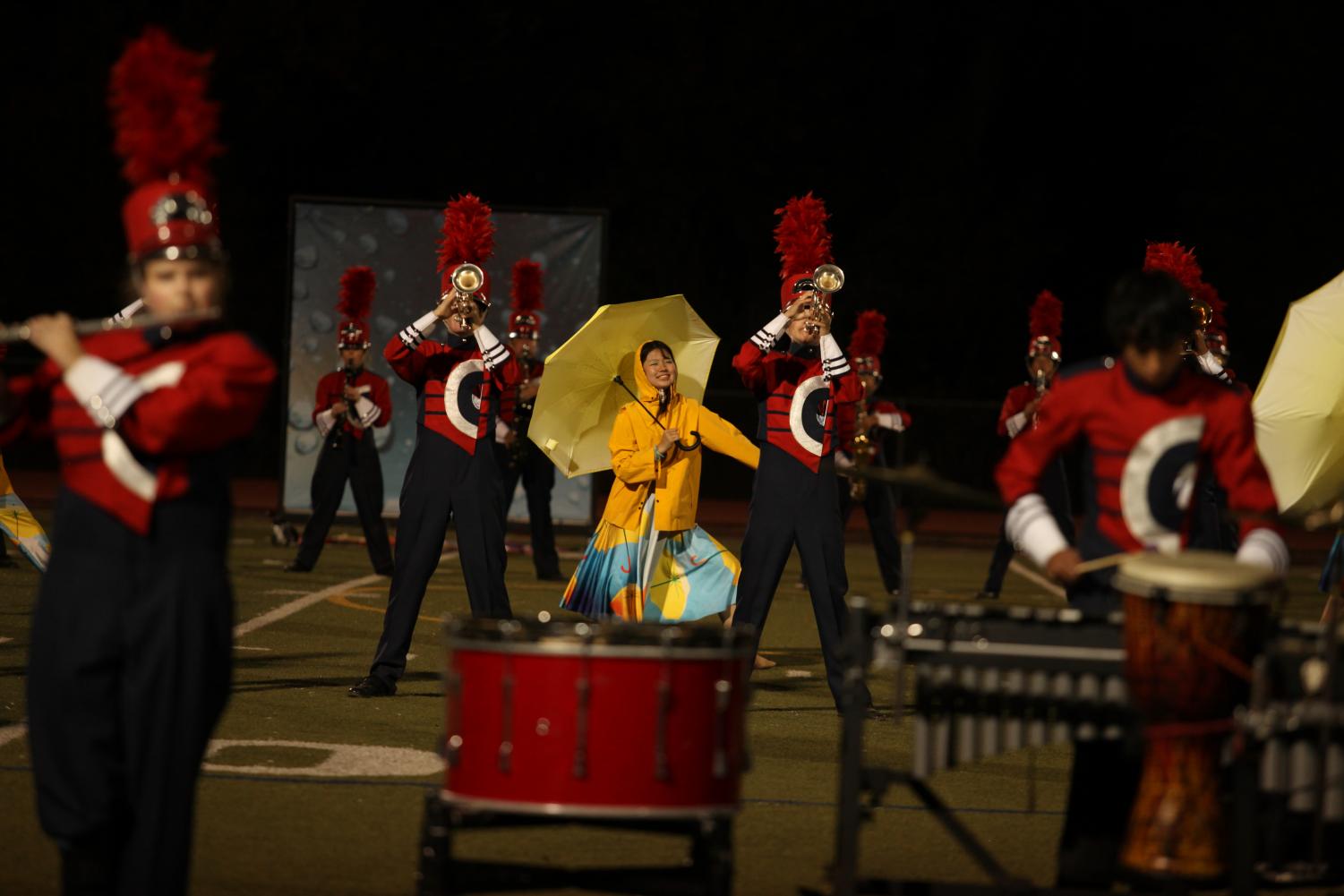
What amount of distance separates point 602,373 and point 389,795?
4481mm

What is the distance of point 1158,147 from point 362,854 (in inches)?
1237

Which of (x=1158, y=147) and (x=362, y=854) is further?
(x=1158, y=147)

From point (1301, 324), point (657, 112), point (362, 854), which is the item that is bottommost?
point (362, 854)

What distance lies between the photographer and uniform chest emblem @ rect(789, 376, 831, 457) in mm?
9562

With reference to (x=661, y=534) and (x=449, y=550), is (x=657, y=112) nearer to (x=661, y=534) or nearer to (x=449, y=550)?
(x=449, y=550)

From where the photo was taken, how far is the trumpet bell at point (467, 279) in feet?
33.0

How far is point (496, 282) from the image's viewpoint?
842 inches

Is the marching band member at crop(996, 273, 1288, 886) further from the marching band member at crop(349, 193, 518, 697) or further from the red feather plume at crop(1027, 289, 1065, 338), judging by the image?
the red feather plume at crop(1027, 289, 1065, 338)

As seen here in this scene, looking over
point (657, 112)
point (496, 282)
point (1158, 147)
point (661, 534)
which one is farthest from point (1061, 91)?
point (661, 534)

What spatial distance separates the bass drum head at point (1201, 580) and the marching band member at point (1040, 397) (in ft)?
31.7

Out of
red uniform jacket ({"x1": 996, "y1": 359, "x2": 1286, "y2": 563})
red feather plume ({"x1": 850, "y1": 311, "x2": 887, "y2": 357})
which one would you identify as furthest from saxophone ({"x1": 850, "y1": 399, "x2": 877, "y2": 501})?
red uniform jacket ({"x1": 996, "y1": 359, "x2": 1286, "y2": 563})

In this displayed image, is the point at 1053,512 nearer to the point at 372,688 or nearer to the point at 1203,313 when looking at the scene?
the point at 1203,313

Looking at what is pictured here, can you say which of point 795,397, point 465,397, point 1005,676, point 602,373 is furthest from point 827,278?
point 1005,676

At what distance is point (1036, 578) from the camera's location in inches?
751
